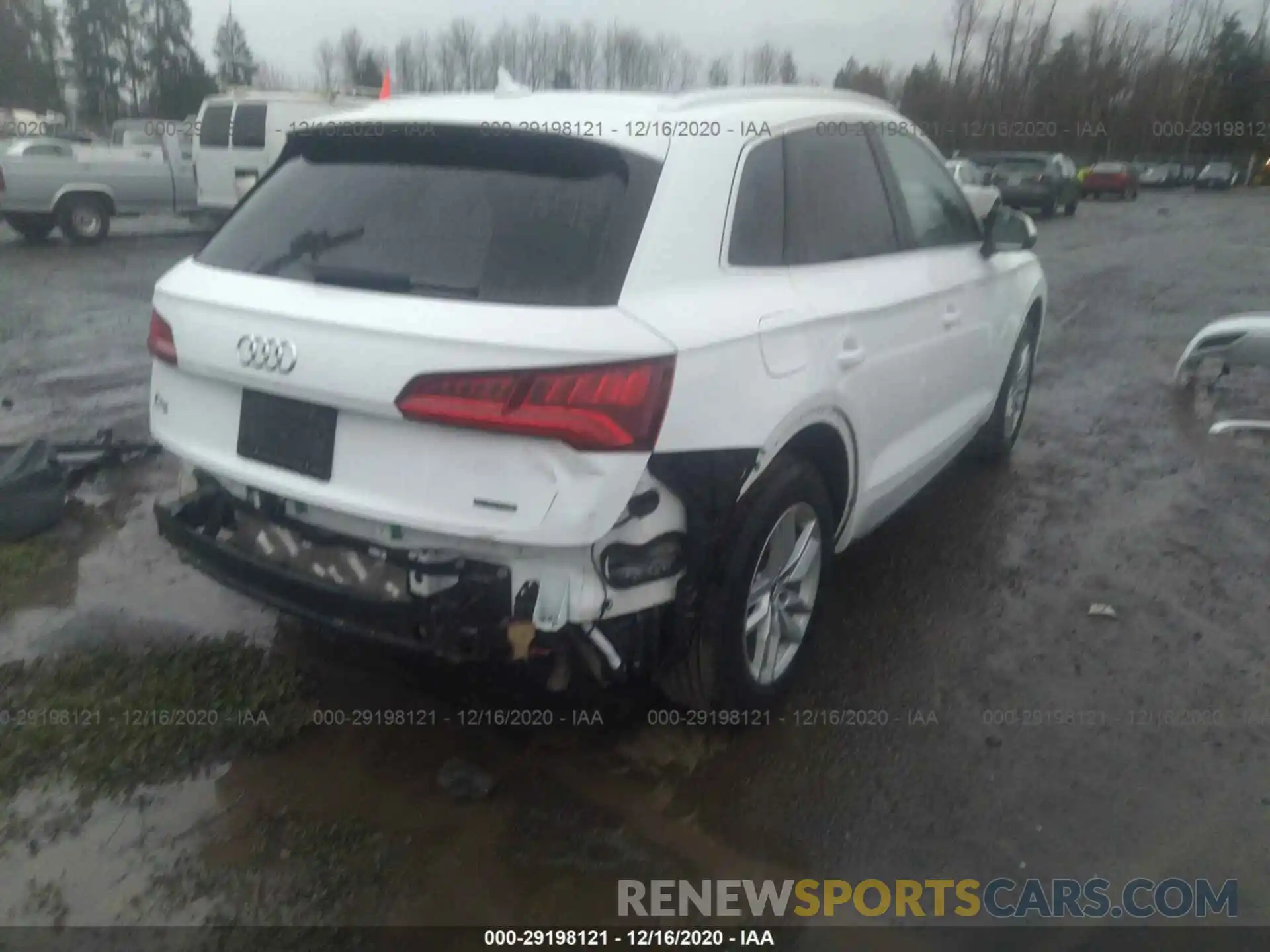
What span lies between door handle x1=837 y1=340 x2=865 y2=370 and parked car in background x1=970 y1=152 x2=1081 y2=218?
23.7m

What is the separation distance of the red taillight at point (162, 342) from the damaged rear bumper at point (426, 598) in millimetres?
451

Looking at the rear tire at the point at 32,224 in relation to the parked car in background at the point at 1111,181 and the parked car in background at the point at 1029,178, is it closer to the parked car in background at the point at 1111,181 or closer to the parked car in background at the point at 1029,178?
the parked car in background at the point at 1029,178

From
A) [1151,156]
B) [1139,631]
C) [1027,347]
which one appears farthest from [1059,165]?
[1151,156]

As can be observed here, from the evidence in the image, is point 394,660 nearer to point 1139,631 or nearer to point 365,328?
point 365,328

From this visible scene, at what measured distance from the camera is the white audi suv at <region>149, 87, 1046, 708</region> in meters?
2.50

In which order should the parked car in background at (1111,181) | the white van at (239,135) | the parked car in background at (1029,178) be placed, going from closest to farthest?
the white van at (239,135) → the parked car in background at (1029,178) → the parked car in background at (1111,181)

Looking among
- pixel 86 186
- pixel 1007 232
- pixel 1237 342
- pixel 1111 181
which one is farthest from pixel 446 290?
pixel 1111 181

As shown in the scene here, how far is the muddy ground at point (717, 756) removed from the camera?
8.91ft

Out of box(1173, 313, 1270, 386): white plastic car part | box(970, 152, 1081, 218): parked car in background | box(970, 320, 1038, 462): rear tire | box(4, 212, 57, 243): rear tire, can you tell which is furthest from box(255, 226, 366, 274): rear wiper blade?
box(970, 152, 1081, 218): parked car in background

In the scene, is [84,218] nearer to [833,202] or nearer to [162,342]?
[162,342]

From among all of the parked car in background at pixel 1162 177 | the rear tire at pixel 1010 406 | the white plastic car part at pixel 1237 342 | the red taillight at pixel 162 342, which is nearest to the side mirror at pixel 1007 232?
the rear tire at pixel 1010 406

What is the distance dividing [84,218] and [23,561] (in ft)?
45.2

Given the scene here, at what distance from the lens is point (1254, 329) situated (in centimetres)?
714

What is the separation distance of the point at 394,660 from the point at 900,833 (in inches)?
69.9
